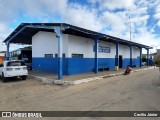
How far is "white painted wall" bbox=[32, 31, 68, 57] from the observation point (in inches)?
829

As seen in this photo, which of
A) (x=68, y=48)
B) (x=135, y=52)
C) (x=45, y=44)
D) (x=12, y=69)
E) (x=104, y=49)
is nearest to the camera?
(x=12, y=69)

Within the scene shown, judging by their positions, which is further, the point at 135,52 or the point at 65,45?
the point at 135,52

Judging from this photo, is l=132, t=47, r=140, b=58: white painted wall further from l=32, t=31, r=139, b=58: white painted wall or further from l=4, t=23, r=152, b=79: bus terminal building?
l=32, t=31, r=139, b=58: white painted wall

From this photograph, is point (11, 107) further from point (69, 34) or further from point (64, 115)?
point (69, 34)

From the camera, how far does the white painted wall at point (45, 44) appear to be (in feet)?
69.1

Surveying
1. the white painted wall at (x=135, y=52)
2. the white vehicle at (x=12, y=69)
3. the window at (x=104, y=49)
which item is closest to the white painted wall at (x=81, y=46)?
the window at (x=104, y=49)

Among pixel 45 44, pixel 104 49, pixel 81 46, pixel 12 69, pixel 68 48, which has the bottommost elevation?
pixel 12 69

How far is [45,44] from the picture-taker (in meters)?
23.7

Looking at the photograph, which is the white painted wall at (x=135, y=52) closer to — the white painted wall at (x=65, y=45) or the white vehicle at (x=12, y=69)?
the white painted wall at (x=65, y=45)

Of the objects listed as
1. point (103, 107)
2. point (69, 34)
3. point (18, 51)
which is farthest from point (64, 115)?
point (18, 51)

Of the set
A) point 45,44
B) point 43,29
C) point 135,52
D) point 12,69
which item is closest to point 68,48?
point 45,44

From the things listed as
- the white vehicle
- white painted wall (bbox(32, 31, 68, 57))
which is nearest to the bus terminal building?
white painted wall (bbox(32, 31, 68, 57))

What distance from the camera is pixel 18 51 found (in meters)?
29.5

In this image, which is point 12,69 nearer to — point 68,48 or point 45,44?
point 68,48
